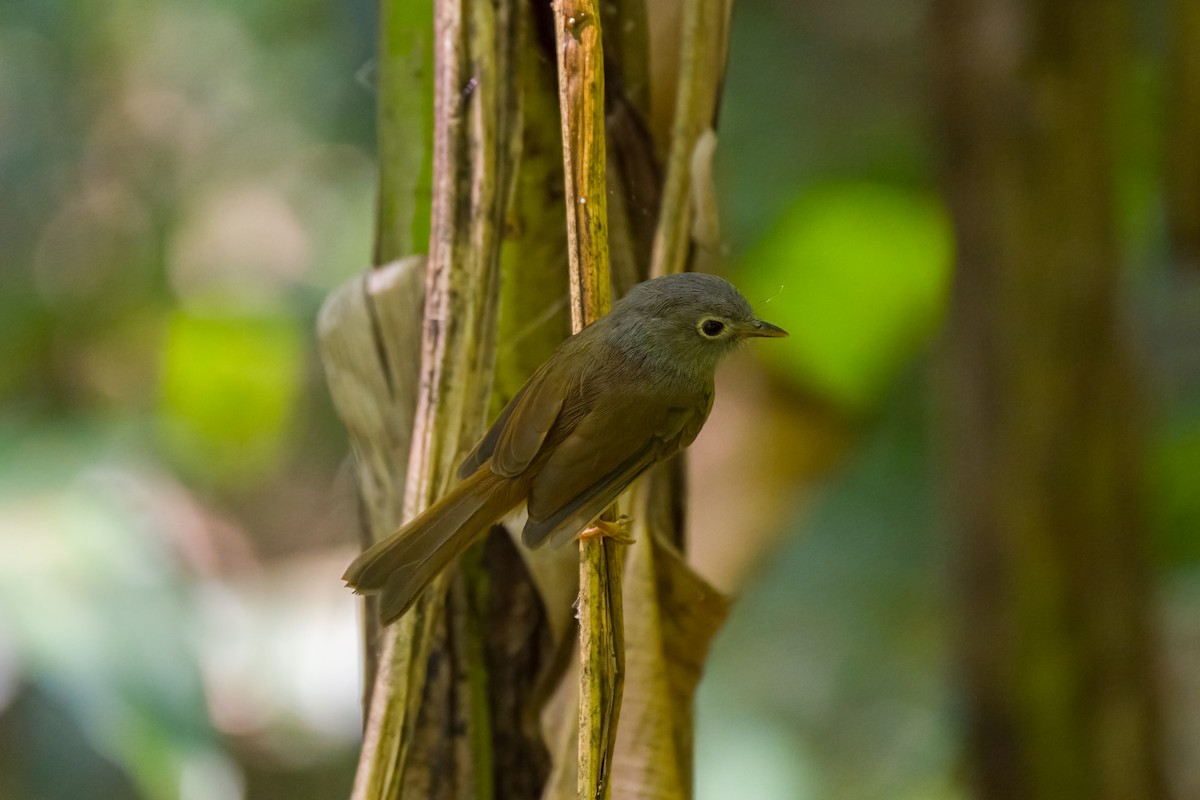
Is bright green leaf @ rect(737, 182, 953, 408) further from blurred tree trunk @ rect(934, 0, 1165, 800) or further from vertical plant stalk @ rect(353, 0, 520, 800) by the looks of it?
vertical plant stalk @ rect(353, 0, 520, 800)

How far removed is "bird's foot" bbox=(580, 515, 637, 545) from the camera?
1174 mm

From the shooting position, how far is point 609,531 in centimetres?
123

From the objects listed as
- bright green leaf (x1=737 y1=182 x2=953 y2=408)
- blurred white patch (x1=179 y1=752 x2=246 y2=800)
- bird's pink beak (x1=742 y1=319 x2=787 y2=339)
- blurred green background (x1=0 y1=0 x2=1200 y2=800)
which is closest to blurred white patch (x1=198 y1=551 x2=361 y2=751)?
blurred green background (x1=0 y1=0 x2=1200 y2=800)

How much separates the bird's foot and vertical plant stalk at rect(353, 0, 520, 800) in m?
0.16

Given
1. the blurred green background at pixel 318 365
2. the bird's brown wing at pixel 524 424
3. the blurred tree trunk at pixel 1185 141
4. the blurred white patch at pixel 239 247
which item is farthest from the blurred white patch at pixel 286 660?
the blurred tree trunk at pixel 1185 141

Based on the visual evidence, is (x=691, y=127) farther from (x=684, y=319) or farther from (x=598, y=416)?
(x=598, y=416)

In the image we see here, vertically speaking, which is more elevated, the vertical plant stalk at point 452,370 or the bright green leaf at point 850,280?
the bright green leaf at point 850,280

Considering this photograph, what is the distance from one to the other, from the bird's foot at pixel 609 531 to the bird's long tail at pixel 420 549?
0.11 meters

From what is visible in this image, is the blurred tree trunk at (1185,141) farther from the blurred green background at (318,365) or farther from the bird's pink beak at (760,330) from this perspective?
the bird's pink beak at (760,330)

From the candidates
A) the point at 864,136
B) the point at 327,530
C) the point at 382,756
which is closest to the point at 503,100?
the point at 382,756

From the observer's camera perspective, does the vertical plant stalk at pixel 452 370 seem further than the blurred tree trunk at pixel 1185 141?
No

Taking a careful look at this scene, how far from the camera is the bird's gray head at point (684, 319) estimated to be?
1292 mm

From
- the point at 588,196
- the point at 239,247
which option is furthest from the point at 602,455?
the point at 239,247

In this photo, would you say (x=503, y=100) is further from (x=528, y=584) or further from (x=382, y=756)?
(x=382, y=756)
